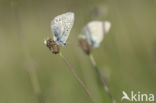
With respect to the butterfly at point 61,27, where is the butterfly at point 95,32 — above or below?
below

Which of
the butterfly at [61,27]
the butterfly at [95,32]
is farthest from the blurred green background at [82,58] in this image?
the butterfly at [61,27]

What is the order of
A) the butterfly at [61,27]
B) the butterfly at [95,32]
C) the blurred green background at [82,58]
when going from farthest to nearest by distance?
the blurred green background at [82,58] < the butterfly at [95,32] < the butterfly at [61,27]

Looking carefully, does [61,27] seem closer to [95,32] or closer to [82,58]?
[95,32]

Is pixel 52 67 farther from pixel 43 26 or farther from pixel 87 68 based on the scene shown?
pixel 43 26

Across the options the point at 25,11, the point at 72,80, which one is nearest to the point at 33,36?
the point at 25,11

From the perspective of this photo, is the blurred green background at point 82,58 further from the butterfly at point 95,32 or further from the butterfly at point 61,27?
the butterfly at point 61,27

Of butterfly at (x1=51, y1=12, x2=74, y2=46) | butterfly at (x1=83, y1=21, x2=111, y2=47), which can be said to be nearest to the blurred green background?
butterfly at (x1=83, y1=21, x2=111, y2=47)

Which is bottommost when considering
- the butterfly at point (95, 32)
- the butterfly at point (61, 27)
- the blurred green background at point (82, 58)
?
the blurred green background at point (82, 58)
